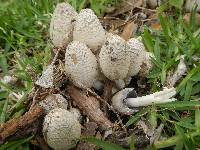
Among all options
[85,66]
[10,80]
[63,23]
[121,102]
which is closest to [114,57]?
[85,66]

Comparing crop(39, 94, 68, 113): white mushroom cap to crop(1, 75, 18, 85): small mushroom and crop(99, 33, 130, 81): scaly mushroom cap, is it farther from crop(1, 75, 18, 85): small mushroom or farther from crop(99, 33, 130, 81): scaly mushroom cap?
crop(1, 75, 18, 85): small mushroom

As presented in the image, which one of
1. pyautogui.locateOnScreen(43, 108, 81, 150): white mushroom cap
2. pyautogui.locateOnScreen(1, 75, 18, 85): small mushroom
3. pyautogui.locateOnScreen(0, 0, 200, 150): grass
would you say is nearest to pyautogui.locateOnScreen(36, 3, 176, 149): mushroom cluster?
pyautogui.locateOnScreen(43, 108, 81, 150): white mushroom cap

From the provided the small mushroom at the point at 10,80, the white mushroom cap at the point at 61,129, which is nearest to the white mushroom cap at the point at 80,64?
the white mushroom cap at the point at 61,129

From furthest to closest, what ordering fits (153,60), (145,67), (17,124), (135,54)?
(153,60), (145,67), (135,54), (17,124)

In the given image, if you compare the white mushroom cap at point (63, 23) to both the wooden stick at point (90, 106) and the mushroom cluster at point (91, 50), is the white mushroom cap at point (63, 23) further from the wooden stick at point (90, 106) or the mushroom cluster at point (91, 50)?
the wooden stick at point (90, 106)

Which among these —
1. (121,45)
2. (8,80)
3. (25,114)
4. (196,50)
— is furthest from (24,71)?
(196,50)

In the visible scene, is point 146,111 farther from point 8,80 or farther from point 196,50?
point 8,80

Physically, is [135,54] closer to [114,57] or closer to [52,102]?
[114,57]
